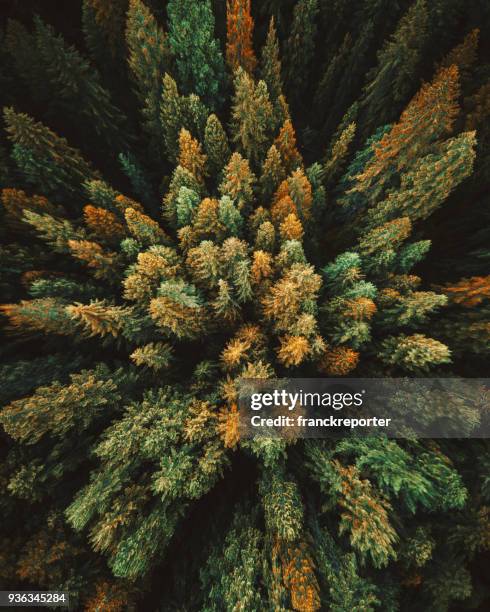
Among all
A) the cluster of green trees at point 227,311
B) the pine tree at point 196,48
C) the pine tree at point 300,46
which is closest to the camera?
the cluster of green trees at point 227,311

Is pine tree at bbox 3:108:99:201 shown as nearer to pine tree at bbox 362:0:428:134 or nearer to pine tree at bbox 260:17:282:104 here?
pine tree at bbox 260:17:282:104

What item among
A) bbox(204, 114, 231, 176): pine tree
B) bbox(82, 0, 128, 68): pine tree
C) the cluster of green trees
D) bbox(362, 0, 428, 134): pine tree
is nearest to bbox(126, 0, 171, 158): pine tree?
the cluster of green trees

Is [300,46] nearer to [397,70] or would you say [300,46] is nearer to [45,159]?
[397,70]

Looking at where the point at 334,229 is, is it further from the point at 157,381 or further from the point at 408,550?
the point at 408,550

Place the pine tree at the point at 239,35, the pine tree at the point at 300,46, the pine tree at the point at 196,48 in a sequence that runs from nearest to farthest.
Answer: the pine tree at the point at 196,48 < the pine tree at the point at 239,35 < the pine tree at the point at 300,46

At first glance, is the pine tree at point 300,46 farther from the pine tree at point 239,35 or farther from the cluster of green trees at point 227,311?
the pine tree at point 239,35

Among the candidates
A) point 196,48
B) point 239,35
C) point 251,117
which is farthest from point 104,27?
point 251,117

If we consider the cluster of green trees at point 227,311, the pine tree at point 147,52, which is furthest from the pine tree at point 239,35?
the pine tree at point 147,52

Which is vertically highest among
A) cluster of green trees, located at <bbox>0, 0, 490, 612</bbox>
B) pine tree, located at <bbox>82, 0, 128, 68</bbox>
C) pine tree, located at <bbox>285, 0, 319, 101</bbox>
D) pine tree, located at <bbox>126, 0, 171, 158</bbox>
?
pine tree, located at <bbox>285, 0, 319, 101</bbox>

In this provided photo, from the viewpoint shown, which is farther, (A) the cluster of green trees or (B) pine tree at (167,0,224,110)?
(B) pine tree at (167,0,224,110)
